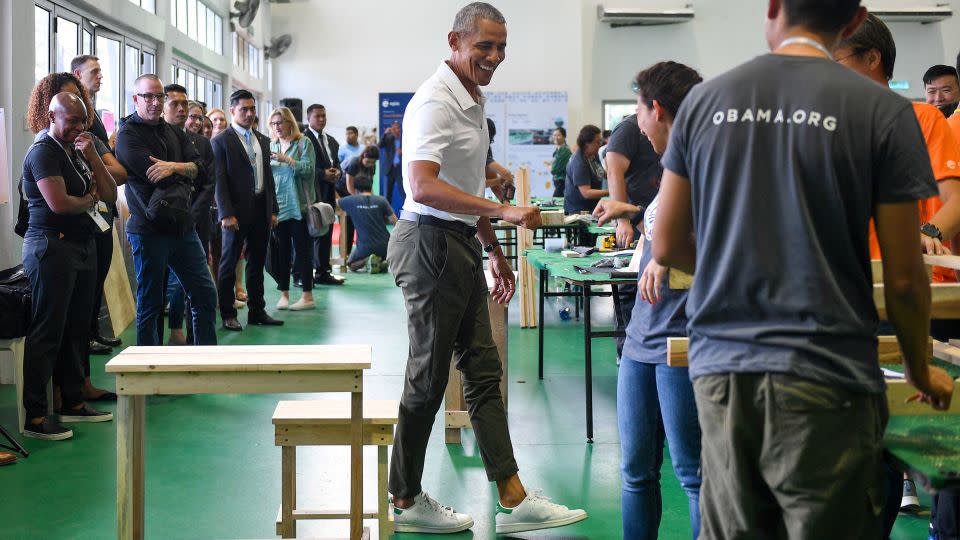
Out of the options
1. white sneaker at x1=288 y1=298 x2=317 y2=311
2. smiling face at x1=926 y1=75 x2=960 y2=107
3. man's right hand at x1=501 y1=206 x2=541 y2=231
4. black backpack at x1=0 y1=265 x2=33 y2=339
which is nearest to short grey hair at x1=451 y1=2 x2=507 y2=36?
man's right hand at x1=501 y1=206 x2=541 y2=231

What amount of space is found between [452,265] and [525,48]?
1645cm

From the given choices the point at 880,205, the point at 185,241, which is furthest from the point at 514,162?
the point at 880,205

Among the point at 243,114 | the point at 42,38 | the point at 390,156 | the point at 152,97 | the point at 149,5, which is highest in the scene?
the point at 149,5

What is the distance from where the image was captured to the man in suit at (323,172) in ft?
31.0

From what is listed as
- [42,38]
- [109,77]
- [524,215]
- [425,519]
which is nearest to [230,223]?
[42,38]

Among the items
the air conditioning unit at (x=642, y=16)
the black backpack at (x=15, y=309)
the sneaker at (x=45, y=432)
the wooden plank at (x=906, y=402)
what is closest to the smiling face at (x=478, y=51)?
the wooden plank at (x=906, y=402)

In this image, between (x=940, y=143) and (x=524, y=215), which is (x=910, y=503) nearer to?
(x=940, y=143)

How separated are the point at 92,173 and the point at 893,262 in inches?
156

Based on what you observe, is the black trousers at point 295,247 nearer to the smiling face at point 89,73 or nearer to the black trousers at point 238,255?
the black trousers at point 238,255

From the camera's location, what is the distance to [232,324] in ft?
24.3

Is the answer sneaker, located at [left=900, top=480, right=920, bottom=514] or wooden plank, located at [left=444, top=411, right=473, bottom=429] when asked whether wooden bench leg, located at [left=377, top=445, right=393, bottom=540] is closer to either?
wooden plank, located at [left=444, top=411, right=473, bottom=429]

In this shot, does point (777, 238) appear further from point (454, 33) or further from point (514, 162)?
point (514, 162)

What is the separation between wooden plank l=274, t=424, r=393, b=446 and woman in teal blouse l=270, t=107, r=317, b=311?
5.20m

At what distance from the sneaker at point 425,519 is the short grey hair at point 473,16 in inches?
59.6
